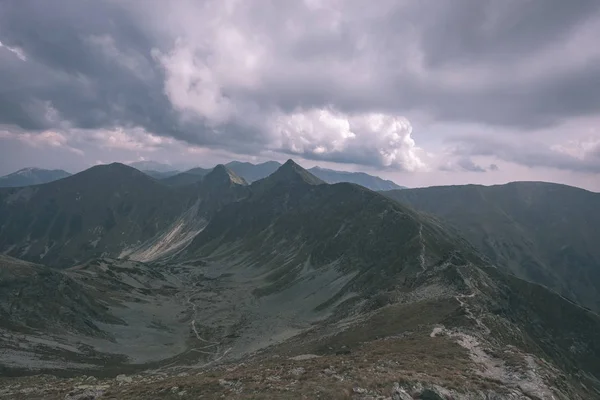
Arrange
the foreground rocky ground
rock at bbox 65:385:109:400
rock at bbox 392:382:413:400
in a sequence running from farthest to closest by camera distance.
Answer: rock at bbox 65:385:109:400 → the foreground rocky ground → rock at bbox 392:382:413:400

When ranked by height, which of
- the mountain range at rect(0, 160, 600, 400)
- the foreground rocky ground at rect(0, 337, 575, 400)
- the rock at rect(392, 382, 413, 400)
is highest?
the rock at rect(392, 382, 413, 400)

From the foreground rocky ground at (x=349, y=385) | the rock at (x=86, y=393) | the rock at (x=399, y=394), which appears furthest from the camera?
the rock at (x=86, y=393)

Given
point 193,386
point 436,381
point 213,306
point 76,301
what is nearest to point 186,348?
point 76,301

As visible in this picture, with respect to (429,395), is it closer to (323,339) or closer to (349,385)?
(349,385)

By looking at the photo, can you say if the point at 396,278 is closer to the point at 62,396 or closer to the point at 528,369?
the point at 528,369

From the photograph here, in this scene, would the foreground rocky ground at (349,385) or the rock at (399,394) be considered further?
the foreground rocky ground at (349,385)

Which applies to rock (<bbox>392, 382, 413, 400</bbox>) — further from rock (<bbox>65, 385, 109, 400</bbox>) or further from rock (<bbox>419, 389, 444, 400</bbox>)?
rock (<bbox>65, 385, 109, 400</bbox>)

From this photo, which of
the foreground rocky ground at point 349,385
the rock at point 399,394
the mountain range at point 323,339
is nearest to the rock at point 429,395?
the foreground rocky ground at point 349,385

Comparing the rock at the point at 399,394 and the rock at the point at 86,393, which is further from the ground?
the rock at the point at 399,394

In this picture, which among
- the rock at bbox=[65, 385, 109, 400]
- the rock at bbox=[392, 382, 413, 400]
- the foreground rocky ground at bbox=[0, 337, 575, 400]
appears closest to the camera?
the rock at bbox=[392, 382, 413, 400]

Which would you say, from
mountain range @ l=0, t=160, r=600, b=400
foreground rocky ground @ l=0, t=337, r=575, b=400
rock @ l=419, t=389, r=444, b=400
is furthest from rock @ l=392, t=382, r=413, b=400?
rock @ l=419, t=389, r=444, b=400

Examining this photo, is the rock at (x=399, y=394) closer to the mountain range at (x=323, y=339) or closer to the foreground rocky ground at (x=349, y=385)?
the foreground rocky ground at (x=349, y=385)
